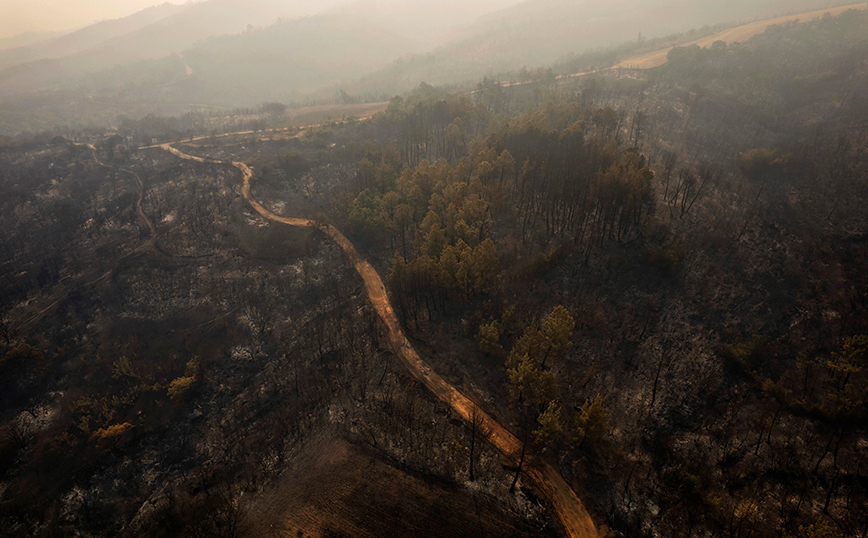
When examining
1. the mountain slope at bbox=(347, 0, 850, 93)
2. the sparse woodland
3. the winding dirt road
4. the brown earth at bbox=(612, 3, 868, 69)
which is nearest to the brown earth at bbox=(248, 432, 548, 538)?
the sparse woodland

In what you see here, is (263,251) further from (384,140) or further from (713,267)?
(713,267)

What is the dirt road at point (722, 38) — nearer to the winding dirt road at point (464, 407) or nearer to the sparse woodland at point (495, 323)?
the sparse woodland at point (495, 323)

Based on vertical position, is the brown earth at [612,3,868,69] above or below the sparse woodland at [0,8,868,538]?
above

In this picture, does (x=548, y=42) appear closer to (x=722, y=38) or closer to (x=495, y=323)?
(x=722, y=38)

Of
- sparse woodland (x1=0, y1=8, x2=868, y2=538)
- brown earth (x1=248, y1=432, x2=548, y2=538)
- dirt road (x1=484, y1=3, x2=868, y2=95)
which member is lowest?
brown earth (x1=248, y1=432, x2=548, y2=538)

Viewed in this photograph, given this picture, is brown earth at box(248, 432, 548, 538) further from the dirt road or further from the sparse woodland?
the dirt road

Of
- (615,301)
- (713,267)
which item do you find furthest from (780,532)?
(713,267)

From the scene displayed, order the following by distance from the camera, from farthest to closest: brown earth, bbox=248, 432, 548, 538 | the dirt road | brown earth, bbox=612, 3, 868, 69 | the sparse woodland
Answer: the dirt road, brown earth, bbox=612, 3, 868, 69, the sparse woodland, brown earth, bbox=248, 432, 548, 538
